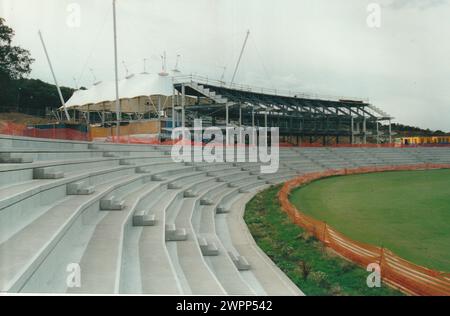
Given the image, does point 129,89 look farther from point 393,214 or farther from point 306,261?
point 306,261

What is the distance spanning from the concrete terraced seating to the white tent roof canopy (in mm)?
32845

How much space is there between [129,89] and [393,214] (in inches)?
1644

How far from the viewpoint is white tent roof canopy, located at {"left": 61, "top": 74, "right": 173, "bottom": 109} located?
47316mm

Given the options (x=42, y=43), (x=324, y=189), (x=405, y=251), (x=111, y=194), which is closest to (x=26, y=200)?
(x=111, y=194)

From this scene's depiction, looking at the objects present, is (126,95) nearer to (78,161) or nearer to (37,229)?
(78,161)

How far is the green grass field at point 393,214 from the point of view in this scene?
9.70 m

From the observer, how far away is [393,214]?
46.0 ft

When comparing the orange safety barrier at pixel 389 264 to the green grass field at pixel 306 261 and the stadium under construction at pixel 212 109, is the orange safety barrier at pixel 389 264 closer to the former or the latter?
the green grass field at pixel 306 261

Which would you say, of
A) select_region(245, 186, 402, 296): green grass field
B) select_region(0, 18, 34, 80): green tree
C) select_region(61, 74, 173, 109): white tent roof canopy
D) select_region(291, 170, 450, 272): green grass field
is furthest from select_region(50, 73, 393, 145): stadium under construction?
select_region(245, 186, 402, 296): green grass field

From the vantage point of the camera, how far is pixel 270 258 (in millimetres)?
9602

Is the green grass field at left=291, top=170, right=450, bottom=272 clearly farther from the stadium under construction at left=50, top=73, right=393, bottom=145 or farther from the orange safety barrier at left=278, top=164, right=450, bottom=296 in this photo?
the stadium under construction at left=50, top=73, right=393, bottom=145

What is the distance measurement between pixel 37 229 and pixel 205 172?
15.1 m

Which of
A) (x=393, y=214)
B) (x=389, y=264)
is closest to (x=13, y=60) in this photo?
(x=393, y=214)

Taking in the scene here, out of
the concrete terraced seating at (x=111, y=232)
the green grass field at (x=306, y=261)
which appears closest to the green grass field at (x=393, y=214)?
the green grass field at (x=306, y=261)
